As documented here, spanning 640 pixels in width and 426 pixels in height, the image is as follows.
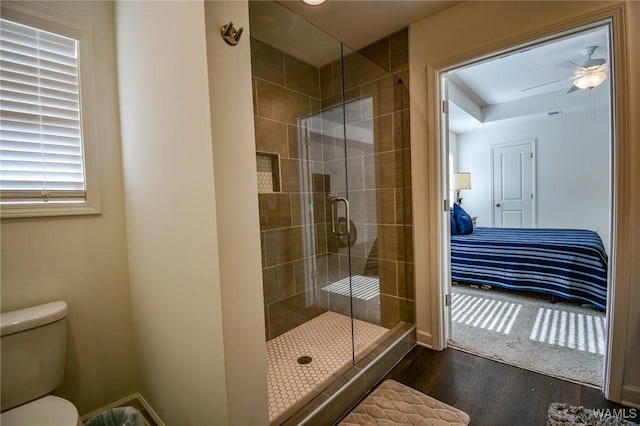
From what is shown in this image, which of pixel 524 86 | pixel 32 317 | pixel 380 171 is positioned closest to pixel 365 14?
pixel 380 171

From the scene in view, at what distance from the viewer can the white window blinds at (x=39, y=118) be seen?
1.37 metres

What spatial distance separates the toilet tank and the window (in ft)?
1.64

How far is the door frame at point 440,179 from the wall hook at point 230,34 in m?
1.58

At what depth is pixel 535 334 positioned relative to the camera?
2350 millimetres

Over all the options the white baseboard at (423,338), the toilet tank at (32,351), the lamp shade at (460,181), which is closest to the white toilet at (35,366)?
the toilet tank at (32,351)

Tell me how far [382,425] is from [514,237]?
3.18 m

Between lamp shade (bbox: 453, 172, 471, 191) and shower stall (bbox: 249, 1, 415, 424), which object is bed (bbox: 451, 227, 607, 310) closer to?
lamp shade (bbox: 453, 172, 471, 191)

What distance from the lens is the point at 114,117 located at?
5.45 ft

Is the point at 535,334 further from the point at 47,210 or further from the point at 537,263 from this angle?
the point at 47,210

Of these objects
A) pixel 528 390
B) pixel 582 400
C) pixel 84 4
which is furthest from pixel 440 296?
pixel 84 4

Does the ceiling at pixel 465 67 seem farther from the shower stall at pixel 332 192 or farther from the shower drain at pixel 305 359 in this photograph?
the shower drain at pixel 305 359

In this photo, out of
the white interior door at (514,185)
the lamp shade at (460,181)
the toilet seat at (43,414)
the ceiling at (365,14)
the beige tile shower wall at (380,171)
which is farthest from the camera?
the white interior door at (514,185)

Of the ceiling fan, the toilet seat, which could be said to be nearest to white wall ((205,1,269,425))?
the toilet seat

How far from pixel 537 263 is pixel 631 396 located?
172 cm
